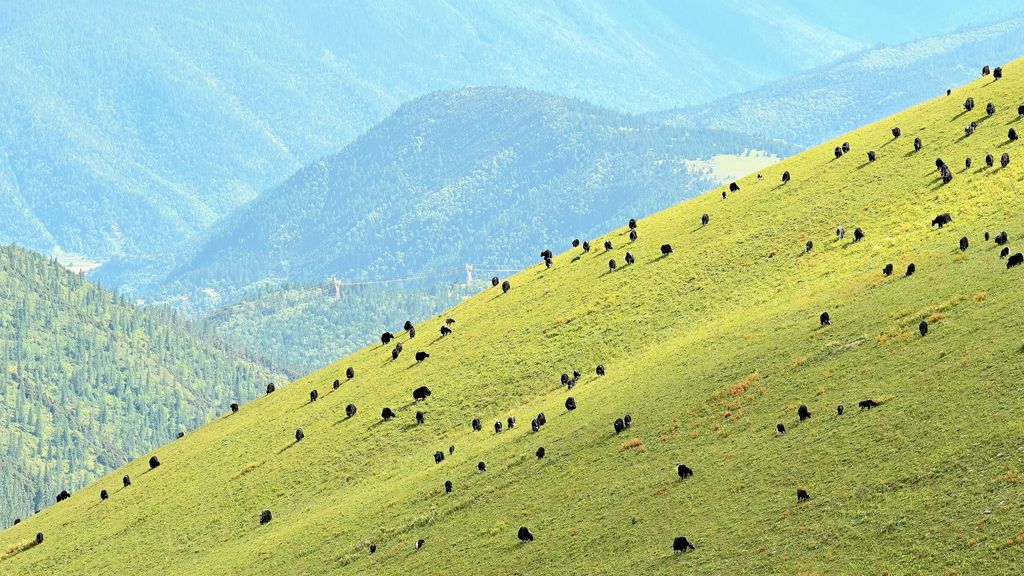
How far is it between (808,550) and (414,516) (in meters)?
36.7

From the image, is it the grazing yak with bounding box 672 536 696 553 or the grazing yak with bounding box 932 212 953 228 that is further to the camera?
the grazing yak with bounding box 932 212 953 228

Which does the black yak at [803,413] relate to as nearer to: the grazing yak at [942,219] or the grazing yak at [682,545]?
the grazing yak at [682,545]

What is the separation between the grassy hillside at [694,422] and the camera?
7594 centimetres

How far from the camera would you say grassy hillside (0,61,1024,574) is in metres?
75.9

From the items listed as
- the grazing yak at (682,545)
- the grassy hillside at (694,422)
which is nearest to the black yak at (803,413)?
the grassy hillside at (694,422)

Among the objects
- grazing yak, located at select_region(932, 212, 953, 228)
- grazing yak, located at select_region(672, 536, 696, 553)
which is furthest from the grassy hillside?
grazing yak, located at select_region(672, 536, 696, 553)

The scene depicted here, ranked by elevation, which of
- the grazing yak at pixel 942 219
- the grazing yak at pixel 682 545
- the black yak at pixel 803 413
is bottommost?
the grazing yak at pixel 682 545

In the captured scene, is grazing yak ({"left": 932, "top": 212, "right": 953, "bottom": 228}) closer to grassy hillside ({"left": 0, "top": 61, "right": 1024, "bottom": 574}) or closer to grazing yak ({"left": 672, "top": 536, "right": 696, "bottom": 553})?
grassy hillside ({"left": 0, "top": 61, "right": 1024, "bottom": 574})

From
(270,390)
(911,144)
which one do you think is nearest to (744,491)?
(911,144)

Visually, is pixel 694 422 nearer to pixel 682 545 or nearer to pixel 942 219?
pixel 682 545

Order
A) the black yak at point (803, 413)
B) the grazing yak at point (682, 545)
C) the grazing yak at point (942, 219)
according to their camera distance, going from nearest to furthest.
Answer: the grazing yak at point (682, 545)
the black yak at point (803, 413)
the grazing yak at point (942, 219)

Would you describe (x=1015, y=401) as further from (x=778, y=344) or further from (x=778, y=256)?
(x=778, y=256)

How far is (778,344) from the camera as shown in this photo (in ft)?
348

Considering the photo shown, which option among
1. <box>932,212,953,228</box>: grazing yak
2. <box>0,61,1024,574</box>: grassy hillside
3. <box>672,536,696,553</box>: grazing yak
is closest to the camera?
<box>0,61,1024,574</box>: grassy hillside
